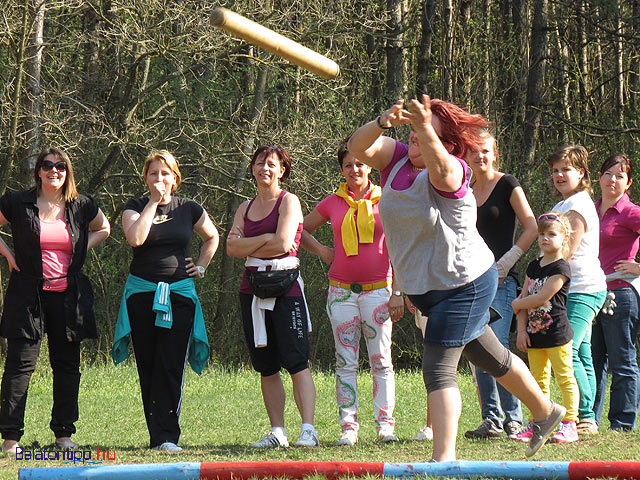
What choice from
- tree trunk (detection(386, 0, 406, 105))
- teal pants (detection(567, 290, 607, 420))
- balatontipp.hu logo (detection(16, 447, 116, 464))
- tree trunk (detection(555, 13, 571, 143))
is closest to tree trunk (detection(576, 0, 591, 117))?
tree trunk (detection(555, 13, 571, 143))

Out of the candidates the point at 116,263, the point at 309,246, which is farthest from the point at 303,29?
the point at 309,246

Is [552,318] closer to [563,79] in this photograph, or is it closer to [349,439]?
[349,439]

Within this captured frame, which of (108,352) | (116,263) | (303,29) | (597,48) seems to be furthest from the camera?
(597,48)

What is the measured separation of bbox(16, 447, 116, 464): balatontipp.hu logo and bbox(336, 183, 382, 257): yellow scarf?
2011 millimetres

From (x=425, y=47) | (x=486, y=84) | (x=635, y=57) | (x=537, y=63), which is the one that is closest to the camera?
(x=486, y=84)

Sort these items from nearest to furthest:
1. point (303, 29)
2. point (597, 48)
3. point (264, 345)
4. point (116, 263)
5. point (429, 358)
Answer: point (429, 358) < point (264, 345) < point (303, 29) < point (116, 263) < point (597, 48)

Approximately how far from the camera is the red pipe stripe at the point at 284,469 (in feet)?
14.1

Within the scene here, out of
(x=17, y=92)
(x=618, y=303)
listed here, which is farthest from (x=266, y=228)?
(x=17, y=92)

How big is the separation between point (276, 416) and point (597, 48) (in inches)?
582

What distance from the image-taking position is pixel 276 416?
5.86 meters

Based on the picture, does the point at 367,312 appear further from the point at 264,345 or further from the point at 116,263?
the point at 116,263

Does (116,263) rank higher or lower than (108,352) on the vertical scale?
higher

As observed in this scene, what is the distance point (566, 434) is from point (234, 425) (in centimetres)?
293

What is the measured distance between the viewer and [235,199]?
1377 centimetres
